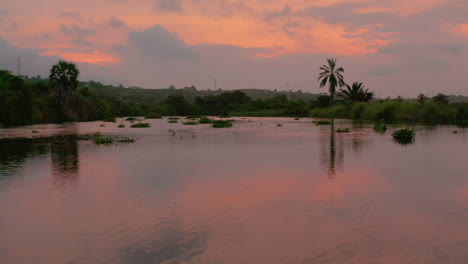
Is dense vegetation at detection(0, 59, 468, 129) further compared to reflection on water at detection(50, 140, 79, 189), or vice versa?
dense vegetation at detection(0, 59, 468, 129)

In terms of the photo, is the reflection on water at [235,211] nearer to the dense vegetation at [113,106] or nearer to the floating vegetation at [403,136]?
the floating vegetation at [403,136]

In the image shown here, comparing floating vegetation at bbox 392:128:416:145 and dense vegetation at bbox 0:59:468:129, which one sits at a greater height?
dense vegetation at bbox 0:59:468:129

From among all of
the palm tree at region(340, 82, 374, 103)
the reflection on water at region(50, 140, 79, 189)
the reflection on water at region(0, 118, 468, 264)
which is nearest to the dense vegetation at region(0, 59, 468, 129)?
the palm tree at region(340, 82, 374, 103)

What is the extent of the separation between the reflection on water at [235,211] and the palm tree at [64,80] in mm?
57924

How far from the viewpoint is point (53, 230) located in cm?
997

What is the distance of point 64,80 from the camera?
250ft

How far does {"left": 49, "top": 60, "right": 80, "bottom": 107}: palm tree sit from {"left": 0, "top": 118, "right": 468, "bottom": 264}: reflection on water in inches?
2280

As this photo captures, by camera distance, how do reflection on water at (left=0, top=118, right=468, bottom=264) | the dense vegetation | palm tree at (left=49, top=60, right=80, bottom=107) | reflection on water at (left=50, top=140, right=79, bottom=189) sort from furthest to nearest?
palm tree at (left=49, top=60, right=80, bottom=107)
the dense vegetation
reflection on water at (left=50, top=140, right=79, bottom=189)
reflection on water at (left=0, top=118, right=468, bottom=264)

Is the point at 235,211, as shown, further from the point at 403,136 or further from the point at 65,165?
the point at 403,136

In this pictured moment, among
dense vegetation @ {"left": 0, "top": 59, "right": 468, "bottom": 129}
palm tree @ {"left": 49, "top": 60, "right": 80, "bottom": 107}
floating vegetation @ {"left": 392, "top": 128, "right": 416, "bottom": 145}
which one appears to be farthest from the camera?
palm tree @ {"left": 49, "top": 60, "right": 80, "bottom": 107}

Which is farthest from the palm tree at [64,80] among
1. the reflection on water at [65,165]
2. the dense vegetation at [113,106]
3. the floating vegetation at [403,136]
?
the floating vegetation at [403,136]

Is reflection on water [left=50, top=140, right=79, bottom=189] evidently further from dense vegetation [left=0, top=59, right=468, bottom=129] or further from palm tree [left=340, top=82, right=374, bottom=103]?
palm tree [left=340, top=82, right=374, bottom=103]

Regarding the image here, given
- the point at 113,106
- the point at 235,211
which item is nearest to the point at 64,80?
the point at 113,106

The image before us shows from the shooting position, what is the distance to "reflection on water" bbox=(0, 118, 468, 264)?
333 inches
